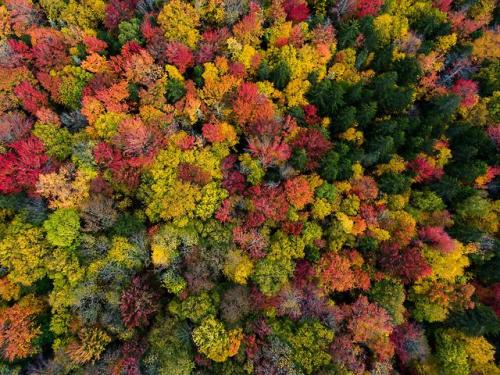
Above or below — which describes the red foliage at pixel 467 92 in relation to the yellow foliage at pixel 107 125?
above

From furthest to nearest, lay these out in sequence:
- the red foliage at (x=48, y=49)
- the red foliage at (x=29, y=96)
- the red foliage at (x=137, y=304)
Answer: the red foliage at (x=48, y=49)
the red foliage at (x=29, y=96)
the red foliage at (x=137, y=304)

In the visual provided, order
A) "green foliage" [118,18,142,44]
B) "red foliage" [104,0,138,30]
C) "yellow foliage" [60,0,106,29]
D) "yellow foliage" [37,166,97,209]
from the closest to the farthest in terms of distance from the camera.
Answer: "yellow foliage" [37,166,97,209] < "green foliage" [118,18,142,44] < "red foliage" [104,0,138,30] < "yellow foliage" [60,0,106,29]

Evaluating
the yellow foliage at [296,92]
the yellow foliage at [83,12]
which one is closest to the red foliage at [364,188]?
the yellow foliage at [296,92]

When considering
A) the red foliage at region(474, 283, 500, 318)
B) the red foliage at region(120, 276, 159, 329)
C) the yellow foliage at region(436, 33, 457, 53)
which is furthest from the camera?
the yellow foliage at region(436, 33, 457, 53)

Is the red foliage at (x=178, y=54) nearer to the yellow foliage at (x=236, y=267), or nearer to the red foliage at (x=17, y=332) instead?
the yellow foliage at (x=236, y=267)

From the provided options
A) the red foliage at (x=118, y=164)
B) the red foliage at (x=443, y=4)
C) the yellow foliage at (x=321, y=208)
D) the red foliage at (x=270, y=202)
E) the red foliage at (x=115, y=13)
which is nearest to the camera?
the red foliage at (x=118, y=164)

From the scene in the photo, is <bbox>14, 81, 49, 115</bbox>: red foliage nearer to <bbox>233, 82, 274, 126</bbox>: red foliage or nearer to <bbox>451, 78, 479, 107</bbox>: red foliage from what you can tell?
<bbox>233, 82, 274, 126</bbox>: red foliage

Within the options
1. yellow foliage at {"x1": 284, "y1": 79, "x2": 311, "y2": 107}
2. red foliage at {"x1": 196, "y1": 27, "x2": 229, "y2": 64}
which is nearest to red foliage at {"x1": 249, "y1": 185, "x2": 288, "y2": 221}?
yellow foliage at {"x1": 284, "y1": 79, "x2": 311, "y2": 107}

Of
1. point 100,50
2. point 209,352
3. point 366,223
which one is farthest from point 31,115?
point 366,223

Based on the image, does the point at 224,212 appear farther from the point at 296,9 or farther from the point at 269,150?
the point at 296,9
